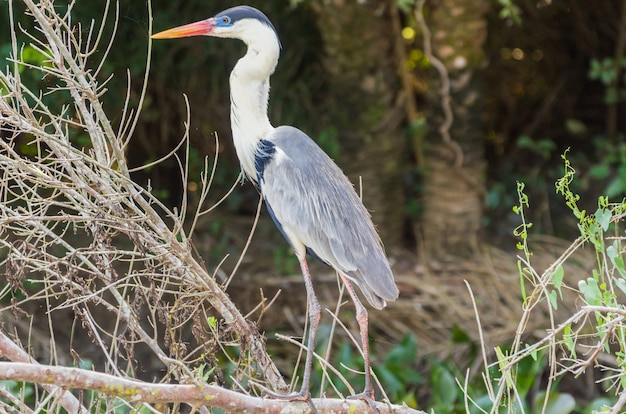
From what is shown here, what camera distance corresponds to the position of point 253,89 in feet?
9.61

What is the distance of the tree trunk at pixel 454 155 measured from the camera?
5.30 meters

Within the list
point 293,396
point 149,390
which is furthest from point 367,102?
point 149,390

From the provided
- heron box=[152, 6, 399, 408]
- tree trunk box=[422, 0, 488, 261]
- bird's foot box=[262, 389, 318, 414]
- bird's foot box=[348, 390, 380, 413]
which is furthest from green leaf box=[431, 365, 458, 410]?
bird's foot box=[262, 389, 318, 414]

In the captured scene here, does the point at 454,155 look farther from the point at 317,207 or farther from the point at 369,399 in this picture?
the point at 369,399

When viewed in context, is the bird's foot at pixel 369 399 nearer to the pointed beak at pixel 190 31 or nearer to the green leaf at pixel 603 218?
the green leaf at pixel 603 218

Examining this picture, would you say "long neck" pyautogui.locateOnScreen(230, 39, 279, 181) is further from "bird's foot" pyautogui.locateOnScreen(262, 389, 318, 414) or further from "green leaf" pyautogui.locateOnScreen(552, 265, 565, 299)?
"green leaf" pyautogui.locateOnScreen(552, 265, 565, 299)

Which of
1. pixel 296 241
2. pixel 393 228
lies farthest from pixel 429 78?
pixel 296 241

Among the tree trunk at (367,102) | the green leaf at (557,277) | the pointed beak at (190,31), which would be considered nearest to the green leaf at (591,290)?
the green leaf at (557,277)

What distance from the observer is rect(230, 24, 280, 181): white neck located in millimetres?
2918

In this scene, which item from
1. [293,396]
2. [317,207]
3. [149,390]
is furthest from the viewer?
[317,207]

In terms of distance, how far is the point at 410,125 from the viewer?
5.79m

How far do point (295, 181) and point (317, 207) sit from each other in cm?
11

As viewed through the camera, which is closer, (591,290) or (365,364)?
(591,290)

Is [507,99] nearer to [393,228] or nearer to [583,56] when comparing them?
[583,56]
